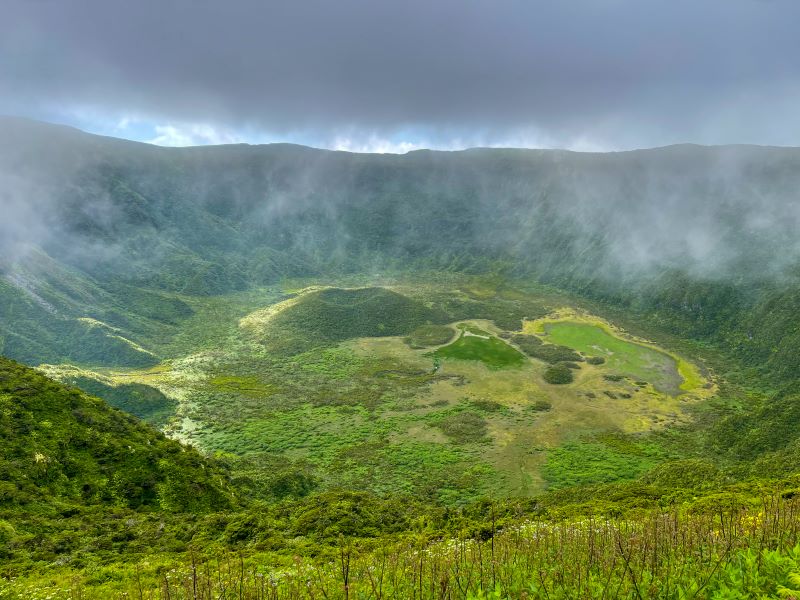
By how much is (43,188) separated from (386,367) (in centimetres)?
11931

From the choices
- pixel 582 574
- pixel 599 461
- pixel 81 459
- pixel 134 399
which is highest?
pixel 582 574

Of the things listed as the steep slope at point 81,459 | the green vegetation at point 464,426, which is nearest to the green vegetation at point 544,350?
the green vegetation at point 464,426

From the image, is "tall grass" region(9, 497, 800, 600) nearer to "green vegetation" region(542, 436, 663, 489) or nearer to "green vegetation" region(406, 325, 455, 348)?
"green vegetation" region(542, 436, 663, 489)

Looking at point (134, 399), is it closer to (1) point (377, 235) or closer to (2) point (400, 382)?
(2) point (400, 382)

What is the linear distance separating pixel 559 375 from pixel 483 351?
1510 centimetres

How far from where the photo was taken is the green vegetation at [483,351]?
234 feet

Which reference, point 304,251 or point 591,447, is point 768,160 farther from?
point 304,251

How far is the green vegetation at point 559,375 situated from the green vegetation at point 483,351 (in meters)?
5.52

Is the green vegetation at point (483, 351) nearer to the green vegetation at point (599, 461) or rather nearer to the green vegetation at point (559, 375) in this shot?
the green vegetation at point (559, 375)

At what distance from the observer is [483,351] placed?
249 ft

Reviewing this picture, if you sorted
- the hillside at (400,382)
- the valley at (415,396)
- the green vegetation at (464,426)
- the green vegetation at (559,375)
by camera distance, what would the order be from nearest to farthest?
1. the hillside at (400,382)
2. the valley at (415,396)
3. the green vegetation at (464,426)
4. the green vegetation at (559,375)

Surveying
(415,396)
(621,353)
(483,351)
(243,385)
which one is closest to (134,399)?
(243,385)

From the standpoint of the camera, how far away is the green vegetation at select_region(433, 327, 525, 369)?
2805 inches

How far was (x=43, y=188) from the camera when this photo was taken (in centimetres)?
12450
